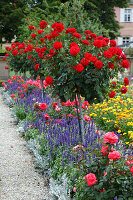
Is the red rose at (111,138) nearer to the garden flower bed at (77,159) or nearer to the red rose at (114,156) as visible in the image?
the garden flower bed at (77,159)

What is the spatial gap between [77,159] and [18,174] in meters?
0.97

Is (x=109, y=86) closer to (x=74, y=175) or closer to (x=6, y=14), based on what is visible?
(x=74, y=175)

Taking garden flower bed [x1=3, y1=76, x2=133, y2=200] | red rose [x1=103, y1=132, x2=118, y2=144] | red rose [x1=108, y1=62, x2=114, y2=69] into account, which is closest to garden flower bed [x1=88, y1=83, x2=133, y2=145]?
garden flower bed [x1=3, y1=76, x2=133, y2=200]

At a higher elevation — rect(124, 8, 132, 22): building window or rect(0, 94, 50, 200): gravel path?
rect(124, 8, 132, 22): building window

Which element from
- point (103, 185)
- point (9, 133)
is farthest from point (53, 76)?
point (9, 133)

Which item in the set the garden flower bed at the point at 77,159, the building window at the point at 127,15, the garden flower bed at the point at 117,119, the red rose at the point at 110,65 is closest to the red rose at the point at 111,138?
the garden flower bed at the point at 77,159

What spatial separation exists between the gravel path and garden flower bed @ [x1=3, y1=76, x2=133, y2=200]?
172 millimetres

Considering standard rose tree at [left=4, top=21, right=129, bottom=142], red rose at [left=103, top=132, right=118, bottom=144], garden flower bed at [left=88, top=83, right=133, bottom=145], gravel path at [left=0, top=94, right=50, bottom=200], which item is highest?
standard rose tree at [left=4, top=21, right=129, bottom=142]

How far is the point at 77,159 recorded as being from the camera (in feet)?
10.9

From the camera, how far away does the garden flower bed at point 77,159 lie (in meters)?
2.31

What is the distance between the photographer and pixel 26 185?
3438 mm

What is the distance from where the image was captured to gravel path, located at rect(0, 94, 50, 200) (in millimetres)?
3234

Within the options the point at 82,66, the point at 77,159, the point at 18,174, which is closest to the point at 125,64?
the point at 82,66

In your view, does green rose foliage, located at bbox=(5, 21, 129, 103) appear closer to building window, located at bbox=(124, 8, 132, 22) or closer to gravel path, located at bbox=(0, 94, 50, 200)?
gravel path, located at bbox=(0, 94, 50, 200)
